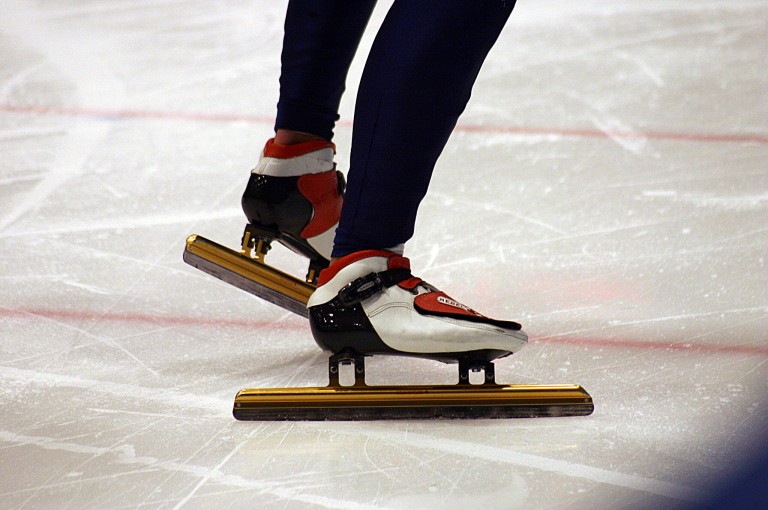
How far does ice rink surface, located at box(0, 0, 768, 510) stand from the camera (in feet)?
3.52

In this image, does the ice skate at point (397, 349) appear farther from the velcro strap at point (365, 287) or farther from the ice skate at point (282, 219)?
the ice skate at point (282, 219)

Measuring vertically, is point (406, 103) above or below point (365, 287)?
above

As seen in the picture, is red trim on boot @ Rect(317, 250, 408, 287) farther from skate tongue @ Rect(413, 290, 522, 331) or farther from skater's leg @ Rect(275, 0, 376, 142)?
skater's leg @ Rect(275, 0, 376, 142)

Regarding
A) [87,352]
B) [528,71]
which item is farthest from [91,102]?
[87,352]

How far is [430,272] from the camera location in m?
1.77

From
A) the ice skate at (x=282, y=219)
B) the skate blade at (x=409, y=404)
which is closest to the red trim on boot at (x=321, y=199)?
the ice skate at (x=282, y=219)

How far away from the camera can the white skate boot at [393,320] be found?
49.0 inches

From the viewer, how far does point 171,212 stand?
2047mm

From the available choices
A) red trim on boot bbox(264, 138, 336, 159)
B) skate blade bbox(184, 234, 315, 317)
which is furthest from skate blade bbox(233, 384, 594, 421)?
red trim on boot bbox(264, 138, 336, 159)

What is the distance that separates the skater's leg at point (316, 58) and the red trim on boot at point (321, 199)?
6cm

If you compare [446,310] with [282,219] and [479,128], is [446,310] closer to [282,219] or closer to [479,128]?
[282,219]

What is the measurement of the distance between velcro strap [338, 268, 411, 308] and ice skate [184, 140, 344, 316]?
0.20 metres

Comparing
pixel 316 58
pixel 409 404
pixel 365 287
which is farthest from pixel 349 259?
pixel 316 58

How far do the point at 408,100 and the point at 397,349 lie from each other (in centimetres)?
30
